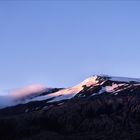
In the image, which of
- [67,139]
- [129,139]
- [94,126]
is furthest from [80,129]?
[129,139]

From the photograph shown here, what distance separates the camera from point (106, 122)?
19975 centimetres

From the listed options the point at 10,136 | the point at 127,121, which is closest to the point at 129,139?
the point at 127,121

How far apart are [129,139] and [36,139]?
36.2 m

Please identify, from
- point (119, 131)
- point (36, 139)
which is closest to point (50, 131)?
point (36, 139)

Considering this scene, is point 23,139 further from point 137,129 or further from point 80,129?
point 137,129

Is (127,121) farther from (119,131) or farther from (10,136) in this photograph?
(10,136)

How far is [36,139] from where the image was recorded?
185750mm

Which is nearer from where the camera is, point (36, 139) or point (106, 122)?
point (36, 139)

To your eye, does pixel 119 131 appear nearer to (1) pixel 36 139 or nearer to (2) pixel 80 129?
(2) pixel 80 129

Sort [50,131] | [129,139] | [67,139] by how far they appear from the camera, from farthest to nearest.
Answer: [50,131] < [67,139] < [129,139]

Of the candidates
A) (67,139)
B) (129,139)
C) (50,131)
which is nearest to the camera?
(129,139)

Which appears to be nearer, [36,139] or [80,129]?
[36,139]

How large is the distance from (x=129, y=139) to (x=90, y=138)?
16.5 meters

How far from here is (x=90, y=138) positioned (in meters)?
179
